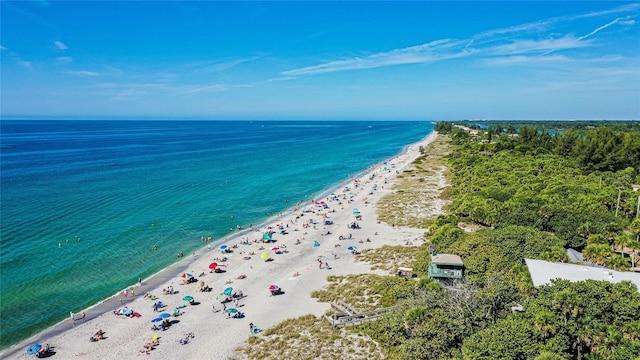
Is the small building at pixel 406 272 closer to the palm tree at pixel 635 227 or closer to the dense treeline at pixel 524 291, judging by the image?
the dense treeline at pixel 524 291

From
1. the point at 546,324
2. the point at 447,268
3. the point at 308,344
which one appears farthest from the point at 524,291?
the point at 308,344

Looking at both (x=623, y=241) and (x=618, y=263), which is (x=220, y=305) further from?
(x=623, y=241)

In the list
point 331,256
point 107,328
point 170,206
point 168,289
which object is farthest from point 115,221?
point 331,256

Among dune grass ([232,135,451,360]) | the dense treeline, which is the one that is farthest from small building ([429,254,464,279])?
dune grass ([232,135,451,360])

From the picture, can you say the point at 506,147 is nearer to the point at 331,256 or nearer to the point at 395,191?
the point at 395,191

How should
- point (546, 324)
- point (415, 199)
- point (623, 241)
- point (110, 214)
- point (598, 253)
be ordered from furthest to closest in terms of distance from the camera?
1. point (415, 199)
2. point (110, 214)
3. point (623, 241)
4. point (598, 253)
5. point (546, 324)
